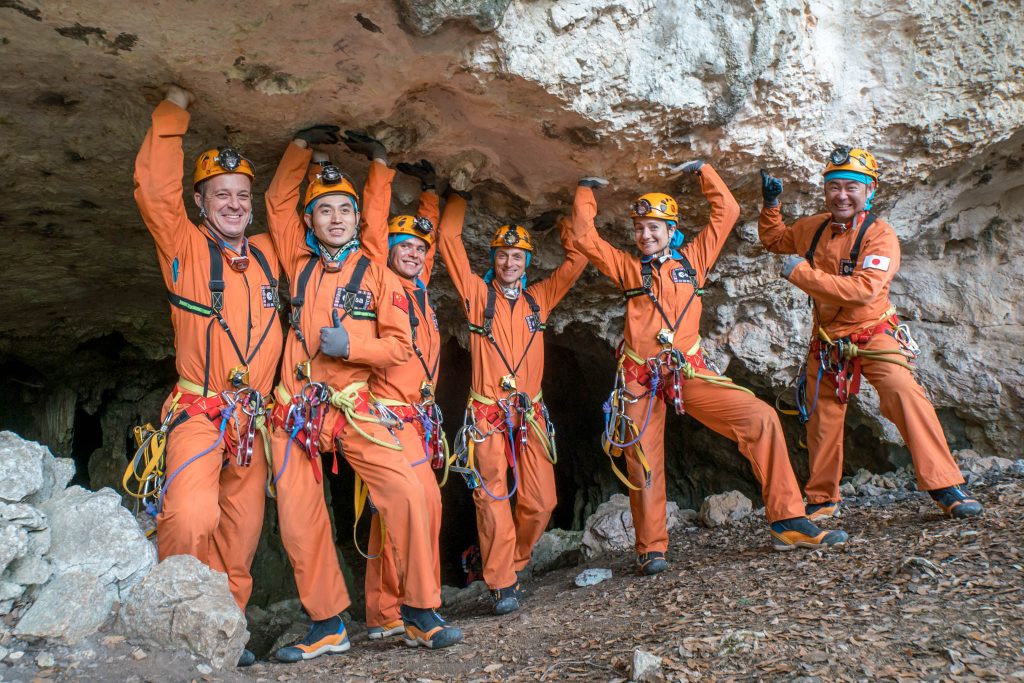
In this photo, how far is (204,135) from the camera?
16.5 ft

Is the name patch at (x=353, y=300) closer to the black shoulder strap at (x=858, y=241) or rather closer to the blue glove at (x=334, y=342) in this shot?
the blue glove at (x=334, y=342)

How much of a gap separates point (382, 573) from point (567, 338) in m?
4.06

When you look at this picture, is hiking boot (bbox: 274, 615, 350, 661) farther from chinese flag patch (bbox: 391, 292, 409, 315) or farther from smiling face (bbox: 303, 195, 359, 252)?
smiling face (bbox: 303, 195, 359, 252)

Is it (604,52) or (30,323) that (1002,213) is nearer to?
(604,52)

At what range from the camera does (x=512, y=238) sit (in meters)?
5.98

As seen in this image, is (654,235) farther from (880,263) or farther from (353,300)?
(353,300)

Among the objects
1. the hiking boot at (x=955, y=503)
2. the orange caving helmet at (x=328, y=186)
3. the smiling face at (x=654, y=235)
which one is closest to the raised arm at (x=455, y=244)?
the orange caving helmet at (x=328, y=186)

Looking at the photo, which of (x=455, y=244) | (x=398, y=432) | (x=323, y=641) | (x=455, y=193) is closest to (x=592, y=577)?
(x=398, y=432)

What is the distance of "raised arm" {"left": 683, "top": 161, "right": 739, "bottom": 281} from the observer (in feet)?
18.2

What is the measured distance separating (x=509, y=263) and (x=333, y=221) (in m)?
1.53

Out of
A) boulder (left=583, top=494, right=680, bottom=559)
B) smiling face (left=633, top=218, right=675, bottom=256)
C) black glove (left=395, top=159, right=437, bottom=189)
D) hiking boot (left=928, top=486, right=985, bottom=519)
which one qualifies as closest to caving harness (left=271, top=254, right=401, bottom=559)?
black glove (left=395, top=159, right=437, bottom=189)

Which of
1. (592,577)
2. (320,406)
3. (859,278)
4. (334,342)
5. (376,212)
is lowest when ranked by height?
(592,577)

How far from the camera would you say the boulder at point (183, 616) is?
140 inches

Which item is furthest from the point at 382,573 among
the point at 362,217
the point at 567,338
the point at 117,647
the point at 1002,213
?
the point at 1002,213
